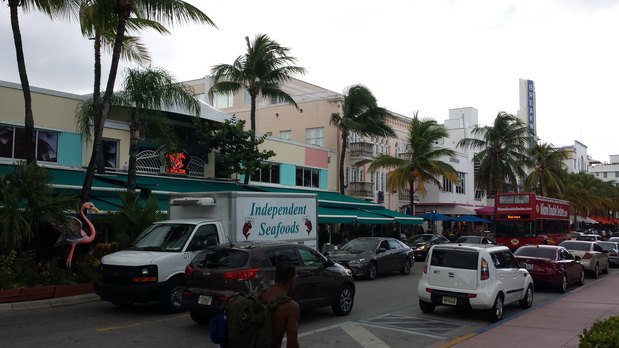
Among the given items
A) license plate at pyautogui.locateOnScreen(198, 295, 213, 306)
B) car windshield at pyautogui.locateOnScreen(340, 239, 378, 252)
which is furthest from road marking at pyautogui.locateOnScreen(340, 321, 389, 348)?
car windshield at pyautogui.locateOnScreen(340, 239, 378, 252)

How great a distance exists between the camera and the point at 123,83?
1844cm

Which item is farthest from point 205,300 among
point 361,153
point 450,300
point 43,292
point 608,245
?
point 361,153

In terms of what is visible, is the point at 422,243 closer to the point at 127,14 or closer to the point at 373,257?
the point at 373,257

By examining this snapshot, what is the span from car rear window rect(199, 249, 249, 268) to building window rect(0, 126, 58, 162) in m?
13.0

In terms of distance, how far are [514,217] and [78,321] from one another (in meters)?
24.1

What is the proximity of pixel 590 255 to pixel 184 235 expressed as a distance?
53.1 feet

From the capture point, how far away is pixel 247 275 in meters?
9.16

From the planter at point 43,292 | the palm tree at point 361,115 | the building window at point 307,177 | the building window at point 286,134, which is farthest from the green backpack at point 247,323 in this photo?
the building window at point 286,134

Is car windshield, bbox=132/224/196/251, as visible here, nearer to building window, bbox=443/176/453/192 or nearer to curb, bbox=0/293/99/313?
curb, bbox=0/293/99/313

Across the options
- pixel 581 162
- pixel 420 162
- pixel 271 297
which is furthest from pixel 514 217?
pixel 581 162

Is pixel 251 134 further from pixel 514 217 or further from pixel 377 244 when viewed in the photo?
pixel 514 217

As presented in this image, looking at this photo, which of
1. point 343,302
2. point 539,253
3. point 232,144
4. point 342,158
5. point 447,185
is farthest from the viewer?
point 447,185

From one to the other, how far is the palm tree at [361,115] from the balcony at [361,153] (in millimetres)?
2520

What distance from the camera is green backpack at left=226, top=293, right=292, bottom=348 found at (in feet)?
14.2
